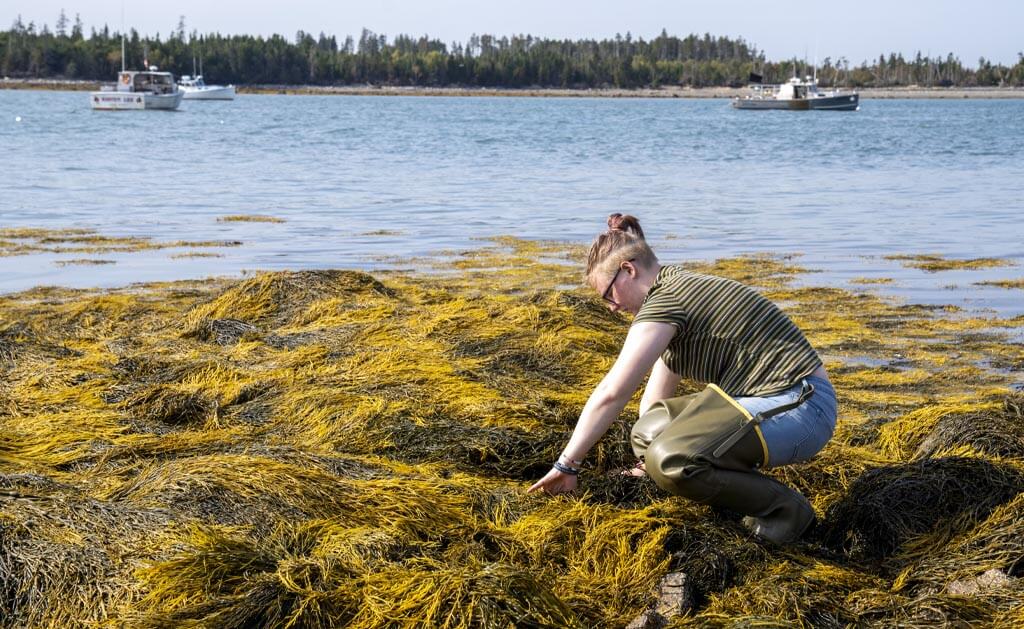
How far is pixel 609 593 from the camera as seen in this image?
320 cm

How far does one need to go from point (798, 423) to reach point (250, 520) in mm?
1732

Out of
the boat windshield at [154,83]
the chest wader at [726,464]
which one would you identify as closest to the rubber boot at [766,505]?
the chest wader at [726,464]

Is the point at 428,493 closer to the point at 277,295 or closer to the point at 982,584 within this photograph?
the point at 982,584

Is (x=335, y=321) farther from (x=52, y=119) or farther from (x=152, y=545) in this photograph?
(x=52, y=119)

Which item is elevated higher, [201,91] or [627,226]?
[201,91]

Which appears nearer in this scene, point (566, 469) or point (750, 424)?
point (750, 424)

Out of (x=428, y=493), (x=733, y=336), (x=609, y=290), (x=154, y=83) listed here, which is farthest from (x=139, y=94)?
(x=733, y=336)

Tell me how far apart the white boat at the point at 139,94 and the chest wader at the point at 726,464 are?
6272 cm

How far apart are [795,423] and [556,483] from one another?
79 cm

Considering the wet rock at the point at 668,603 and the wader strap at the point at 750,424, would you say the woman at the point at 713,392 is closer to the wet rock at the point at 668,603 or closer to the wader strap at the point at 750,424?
the wader strap at the point at 750,424

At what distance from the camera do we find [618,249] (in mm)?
3572

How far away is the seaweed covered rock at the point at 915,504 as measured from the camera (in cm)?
355

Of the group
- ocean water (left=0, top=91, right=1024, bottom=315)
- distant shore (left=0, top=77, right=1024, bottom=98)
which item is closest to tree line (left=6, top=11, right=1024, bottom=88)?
distant shore (left=0, top=77, right=1024, bottom=98)

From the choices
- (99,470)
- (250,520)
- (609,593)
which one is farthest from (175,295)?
(609,593)
